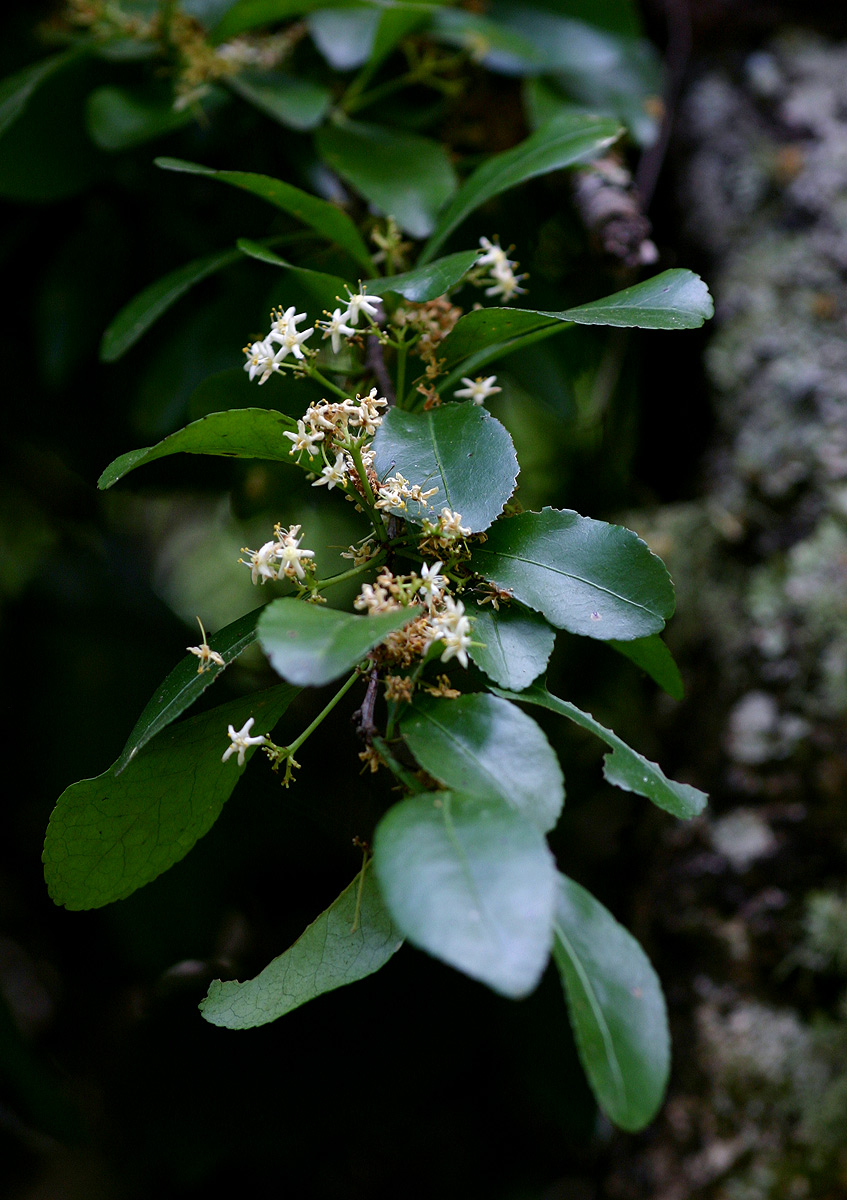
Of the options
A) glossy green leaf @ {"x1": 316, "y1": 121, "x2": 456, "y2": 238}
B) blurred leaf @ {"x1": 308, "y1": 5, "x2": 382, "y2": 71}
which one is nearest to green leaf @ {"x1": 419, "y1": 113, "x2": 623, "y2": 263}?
glossy green leaf @ {"x1": 316, "y1": 121, "x2": 456, "y2": 238}

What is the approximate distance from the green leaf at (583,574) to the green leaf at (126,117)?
2.19 feet

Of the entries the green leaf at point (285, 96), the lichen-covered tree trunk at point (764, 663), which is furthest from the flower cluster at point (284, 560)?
the lichen-covered tree trunk at point (764, 663)

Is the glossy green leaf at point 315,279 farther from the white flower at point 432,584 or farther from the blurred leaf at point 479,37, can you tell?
the blurred leaf at point 479,37

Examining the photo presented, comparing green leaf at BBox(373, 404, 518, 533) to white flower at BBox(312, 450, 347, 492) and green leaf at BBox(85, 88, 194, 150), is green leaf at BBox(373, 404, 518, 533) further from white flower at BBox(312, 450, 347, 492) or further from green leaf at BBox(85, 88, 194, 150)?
green leaf at BBox(85, 88, 194, 150)

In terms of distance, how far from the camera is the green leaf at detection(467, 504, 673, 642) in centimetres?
53

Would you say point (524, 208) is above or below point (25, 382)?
above

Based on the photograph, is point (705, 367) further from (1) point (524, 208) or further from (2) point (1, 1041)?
(2) point (1, 1041)

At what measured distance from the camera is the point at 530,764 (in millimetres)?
472

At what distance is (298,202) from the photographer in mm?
720

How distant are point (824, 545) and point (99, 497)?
1.21 meters

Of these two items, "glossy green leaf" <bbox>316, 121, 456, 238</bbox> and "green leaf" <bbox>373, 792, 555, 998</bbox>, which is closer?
"green leaf" <bbox>373, 792, 555, 998</bbox>

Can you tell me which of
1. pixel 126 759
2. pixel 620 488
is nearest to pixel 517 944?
pixel 126 759

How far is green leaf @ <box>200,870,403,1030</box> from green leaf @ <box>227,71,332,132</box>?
78cm

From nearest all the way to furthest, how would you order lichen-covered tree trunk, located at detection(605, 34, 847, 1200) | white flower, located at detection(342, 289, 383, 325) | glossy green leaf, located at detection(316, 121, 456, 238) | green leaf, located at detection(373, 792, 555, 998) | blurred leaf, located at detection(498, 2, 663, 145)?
green leaf, located at detection(373, 792, 555, 998), white flower, located at detection(342, 289, 383, 325), glossy green leaf, located at detection(316, 121, 456, 238), lichen-covered tree trunk, located at detection(605, 34, 847, 1200), blurred leaf, located at detection(498, 2, 663, 145)
